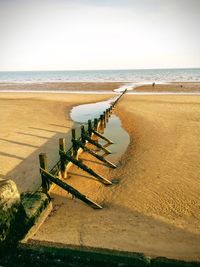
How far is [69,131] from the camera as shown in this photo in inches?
659

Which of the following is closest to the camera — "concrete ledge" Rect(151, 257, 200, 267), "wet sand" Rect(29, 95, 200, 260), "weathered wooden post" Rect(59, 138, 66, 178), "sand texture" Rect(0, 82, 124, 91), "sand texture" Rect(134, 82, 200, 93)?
"concrete ledge" Rect(151, 257, 200, 267)

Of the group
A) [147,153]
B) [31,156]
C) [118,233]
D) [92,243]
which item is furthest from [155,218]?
[31,156]

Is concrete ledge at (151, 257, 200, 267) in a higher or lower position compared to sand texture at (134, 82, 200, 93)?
higher

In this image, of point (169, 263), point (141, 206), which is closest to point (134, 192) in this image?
point (141, 206)

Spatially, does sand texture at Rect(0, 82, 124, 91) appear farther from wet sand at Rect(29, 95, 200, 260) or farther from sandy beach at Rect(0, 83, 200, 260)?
wet sand at Rect(29, 95, 200, 260)

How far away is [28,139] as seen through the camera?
1460 cm

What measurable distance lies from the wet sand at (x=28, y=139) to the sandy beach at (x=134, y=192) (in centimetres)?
4

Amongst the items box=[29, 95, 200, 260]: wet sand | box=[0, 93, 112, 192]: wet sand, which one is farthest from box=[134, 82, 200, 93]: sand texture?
box=[29, 95, 200, 260]: wet sand

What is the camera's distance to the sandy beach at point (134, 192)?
20.7ft

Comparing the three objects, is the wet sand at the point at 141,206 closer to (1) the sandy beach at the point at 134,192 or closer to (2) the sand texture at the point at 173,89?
(1) the sandy beach at the point at 134,192

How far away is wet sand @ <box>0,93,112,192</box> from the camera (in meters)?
10.2

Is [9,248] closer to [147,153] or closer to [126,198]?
[126,198]

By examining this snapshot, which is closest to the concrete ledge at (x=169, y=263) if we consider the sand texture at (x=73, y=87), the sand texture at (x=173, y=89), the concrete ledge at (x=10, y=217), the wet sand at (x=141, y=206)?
the wet sand at (x=141, y=206)

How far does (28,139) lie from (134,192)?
7939 millimetres
